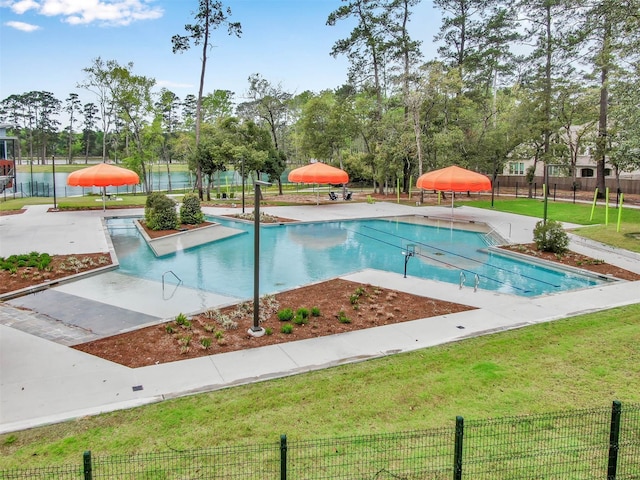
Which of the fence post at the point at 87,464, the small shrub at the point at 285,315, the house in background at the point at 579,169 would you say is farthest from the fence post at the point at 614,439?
the house in background at the point at 579,169

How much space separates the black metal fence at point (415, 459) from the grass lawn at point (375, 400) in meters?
0.28

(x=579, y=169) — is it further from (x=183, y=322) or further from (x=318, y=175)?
(x=183, y=322)

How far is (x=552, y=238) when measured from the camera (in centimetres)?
1442

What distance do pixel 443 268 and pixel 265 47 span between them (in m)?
20.8

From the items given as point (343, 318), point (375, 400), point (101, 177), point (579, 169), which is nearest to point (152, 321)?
point (343, 318)

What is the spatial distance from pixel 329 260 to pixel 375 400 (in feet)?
31.3

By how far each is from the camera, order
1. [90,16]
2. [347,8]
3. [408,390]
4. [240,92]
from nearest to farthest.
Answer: [408,390] < [90,16] < [347,8] < [240,92]

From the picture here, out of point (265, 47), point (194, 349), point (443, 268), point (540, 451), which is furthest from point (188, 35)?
point (540, 451)

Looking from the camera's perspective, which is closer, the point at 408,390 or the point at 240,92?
the point at 408,390

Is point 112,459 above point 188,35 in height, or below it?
below

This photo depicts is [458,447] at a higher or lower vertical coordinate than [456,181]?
lower

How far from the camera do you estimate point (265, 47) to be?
28.5 m

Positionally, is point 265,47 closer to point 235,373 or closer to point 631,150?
point 631,150

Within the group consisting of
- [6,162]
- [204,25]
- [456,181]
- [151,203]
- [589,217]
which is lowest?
[589,217]
